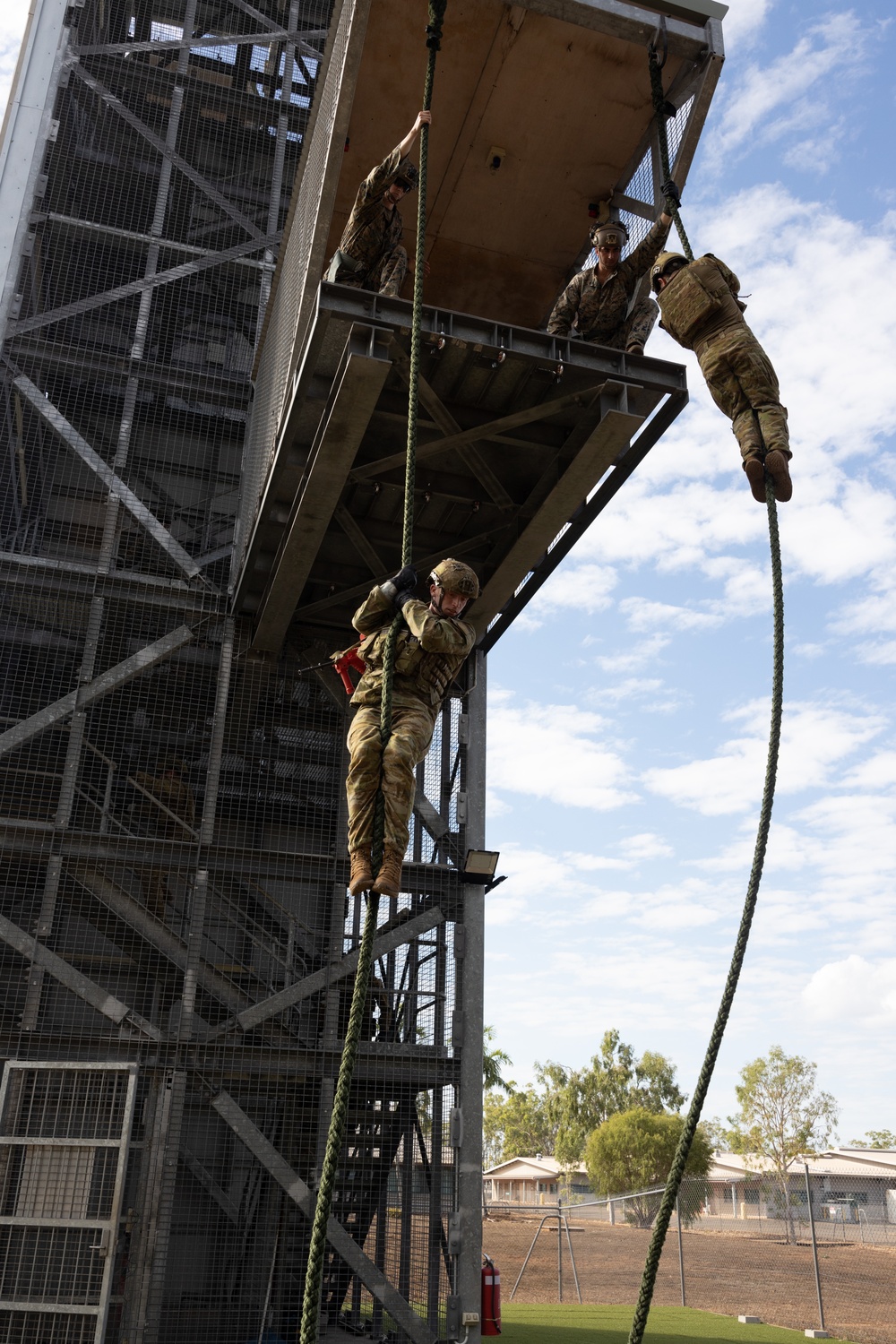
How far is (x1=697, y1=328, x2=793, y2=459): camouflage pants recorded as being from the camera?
5.27 meters

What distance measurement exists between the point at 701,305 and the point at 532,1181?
73.3m

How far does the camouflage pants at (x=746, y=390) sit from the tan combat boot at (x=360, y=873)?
8.85 feet

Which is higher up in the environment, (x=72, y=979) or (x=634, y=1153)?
(x=72, y=979)

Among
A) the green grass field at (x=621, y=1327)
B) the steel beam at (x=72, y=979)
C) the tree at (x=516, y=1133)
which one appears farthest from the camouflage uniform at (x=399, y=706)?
the tree at (x=516, y=1133)

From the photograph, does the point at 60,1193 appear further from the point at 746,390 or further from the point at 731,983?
the point at 746,390

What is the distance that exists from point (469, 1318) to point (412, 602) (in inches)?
271

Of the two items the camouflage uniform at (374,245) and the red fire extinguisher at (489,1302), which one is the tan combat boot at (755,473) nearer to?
the camouflage uniform at (374,245)

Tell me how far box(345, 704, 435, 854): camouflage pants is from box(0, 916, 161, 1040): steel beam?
4468 millimetres

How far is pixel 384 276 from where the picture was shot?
8.26m

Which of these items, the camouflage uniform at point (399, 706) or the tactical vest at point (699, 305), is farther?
the tactical vest at point (699, 305)

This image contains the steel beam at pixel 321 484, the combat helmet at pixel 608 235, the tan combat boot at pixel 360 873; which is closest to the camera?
the tan combat boot at pixel 360 873

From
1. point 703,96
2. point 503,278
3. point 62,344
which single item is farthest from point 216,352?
point 703,96

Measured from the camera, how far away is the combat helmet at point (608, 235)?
857cm

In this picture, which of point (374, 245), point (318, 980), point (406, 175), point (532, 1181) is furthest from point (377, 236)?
point (532, 1181)
